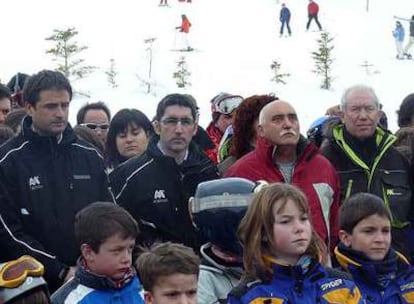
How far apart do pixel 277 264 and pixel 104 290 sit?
1019mm

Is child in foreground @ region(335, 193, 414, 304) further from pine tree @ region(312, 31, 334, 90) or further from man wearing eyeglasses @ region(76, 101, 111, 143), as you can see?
pine tree @ region(312, 31, 334, 90)

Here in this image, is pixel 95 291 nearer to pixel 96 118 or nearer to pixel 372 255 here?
pixel 372 255

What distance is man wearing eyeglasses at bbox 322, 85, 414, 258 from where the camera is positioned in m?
6.88

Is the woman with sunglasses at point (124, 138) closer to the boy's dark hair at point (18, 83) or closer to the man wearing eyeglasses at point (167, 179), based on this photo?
the man wearing eyeglasses at point (167, 179)

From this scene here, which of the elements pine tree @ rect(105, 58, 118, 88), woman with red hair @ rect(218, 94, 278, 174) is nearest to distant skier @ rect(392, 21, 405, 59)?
pine tree @ rect(105, 58, 118, 88)

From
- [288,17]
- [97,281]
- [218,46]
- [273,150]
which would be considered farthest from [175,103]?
[288,17]

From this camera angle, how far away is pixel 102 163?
658cm

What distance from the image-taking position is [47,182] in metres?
6.30

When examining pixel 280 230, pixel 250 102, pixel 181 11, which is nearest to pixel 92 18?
pixel 181 11

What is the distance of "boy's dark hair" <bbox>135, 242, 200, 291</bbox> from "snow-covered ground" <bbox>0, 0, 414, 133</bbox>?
1953cm

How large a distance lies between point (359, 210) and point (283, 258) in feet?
3.60

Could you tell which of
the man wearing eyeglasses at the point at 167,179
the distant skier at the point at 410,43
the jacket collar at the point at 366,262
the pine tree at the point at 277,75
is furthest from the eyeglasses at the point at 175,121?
the distant skier at the point at 410,43

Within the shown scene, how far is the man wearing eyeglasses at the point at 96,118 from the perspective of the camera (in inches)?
375

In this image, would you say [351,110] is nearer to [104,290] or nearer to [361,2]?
[104,290]
